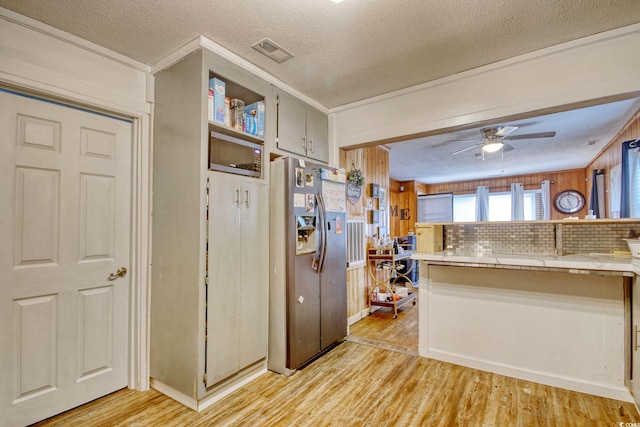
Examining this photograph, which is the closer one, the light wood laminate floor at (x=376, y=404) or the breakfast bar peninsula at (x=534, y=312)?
the light wood laminate floor at (x=376, y=404)

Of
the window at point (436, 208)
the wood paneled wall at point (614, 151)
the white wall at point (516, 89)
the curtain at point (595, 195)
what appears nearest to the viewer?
the white wall at point (516, 89)

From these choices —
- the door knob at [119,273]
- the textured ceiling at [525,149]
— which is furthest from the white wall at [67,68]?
the textured ceiling at [525,149]

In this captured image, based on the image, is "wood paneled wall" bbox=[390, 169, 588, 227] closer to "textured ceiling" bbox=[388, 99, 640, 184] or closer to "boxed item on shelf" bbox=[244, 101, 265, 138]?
"textured ceiling" bbox=[388, 99, 640, 184]

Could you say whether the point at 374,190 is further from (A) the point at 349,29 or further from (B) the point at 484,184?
(B) the point at 484,184

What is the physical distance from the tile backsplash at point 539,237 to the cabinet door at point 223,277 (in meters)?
1.97

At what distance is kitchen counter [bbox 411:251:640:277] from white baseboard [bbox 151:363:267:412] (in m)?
1.71

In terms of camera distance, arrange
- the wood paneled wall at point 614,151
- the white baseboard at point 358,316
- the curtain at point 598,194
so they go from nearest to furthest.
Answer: the wood paneled wall at point 614,151 < the white baseboard at point 358,316 < the curtain at point 598,194

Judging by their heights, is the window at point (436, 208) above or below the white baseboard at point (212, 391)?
above

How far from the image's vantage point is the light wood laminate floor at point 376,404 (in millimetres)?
1883

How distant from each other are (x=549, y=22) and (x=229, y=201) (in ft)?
7.95

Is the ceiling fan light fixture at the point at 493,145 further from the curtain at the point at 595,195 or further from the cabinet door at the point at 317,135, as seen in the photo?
the curtain at the point at 595,195

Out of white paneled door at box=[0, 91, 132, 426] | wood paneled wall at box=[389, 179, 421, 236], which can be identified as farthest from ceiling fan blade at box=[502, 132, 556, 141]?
white paneled door at box=[0, 91, 132, 426]

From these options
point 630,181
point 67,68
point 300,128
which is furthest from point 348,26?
point 630,181

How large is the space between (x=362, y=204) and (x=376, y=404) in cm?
256
